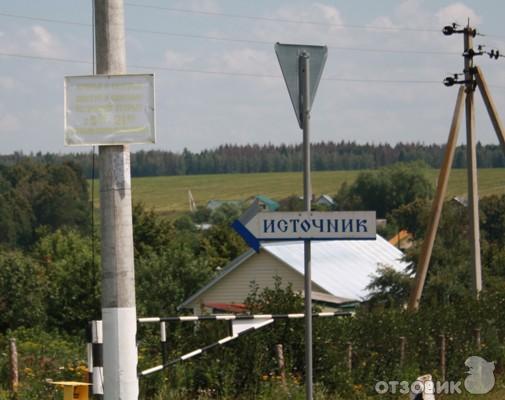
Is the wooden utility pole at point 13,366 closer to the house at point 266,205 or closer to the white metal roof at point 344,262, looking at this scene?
the house at point 266,205

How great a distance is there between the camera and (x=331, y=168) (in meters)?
193

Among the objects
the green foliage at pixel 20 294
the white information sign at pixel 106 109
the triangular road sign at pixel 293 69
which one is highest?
the triangular road sign at pixel 293 69

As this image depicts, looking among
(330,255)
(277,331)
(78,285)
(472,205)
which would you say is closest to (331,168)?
(330,255)

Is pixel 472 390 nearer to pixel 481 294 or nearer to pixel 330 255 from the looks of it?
pixel 481 294

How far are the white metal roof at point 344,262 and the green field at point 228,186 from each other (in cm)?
8733

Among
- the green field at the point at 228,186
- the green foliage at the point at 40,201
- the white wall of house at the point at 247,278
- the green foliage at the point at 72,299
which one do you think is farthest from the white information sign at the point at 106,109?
the green field at the point at 228,186

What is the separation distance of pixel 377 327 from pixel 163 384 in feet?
10.2

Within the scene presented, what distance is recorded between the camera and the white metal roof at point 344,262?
4800 cm

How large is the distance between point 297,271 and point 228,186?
417 ft

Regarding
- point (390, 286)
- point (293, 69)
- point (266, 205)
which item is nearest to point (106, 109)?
point (293, 69)

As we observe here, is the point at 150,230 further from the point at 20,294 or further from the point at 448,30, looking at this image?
the point at 448,30

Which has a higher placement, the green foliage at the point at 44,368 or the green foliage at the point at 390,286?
the green foliage at the point at 44,368

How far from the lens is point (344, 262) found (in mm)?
52906

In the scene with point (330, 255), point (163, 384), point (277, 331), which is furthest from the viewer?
point (330, 255)
